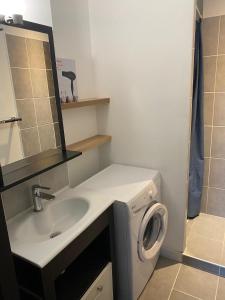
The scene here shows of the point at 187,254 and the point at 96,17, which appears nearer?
the point at 96,17

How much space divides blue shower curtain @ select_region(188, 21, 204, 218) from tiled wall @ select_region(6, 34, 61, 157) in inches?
54.7

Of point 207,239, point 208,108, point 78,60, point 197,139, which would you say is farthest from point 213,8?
point 207,239

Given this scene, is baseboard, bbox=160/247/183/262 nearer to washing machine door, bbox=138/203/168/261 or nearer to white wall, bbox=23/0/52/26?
washing machine door, bbox=138/203/168/261

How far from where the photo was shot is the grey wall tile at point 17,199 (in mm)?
1325

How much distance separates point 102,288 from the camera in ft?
4.69

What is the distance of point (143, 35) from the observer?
175 cm

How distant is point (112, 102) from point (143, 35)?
58 cm

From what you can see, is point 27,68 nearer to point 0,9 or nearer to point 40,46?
point 40,46

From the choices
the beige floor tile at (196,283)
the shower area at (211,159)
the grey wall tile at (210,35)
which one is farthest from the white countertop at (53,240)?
the grey wall tile at (210,35)

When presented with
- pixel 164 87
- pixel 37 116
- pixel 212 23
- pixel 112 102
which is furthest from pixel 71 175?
pixel 212 23

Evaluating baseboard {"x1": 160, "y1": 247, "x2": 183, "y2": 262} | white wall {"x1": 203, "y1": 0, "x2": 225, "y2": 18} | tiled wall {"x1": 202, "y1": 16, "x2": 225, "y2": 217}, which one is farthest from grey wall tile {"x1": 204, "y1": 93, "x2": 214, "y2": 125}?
baseboard {"x1": 160, "y1": 247, "x2": 183, "y2": 262}

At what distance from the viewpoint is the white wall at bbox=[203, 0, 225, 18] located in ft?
6.92

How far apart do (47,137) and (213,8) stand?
1.95 metres

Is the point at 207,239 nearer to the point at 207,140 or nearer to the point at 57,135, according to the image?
the point at 207,140
